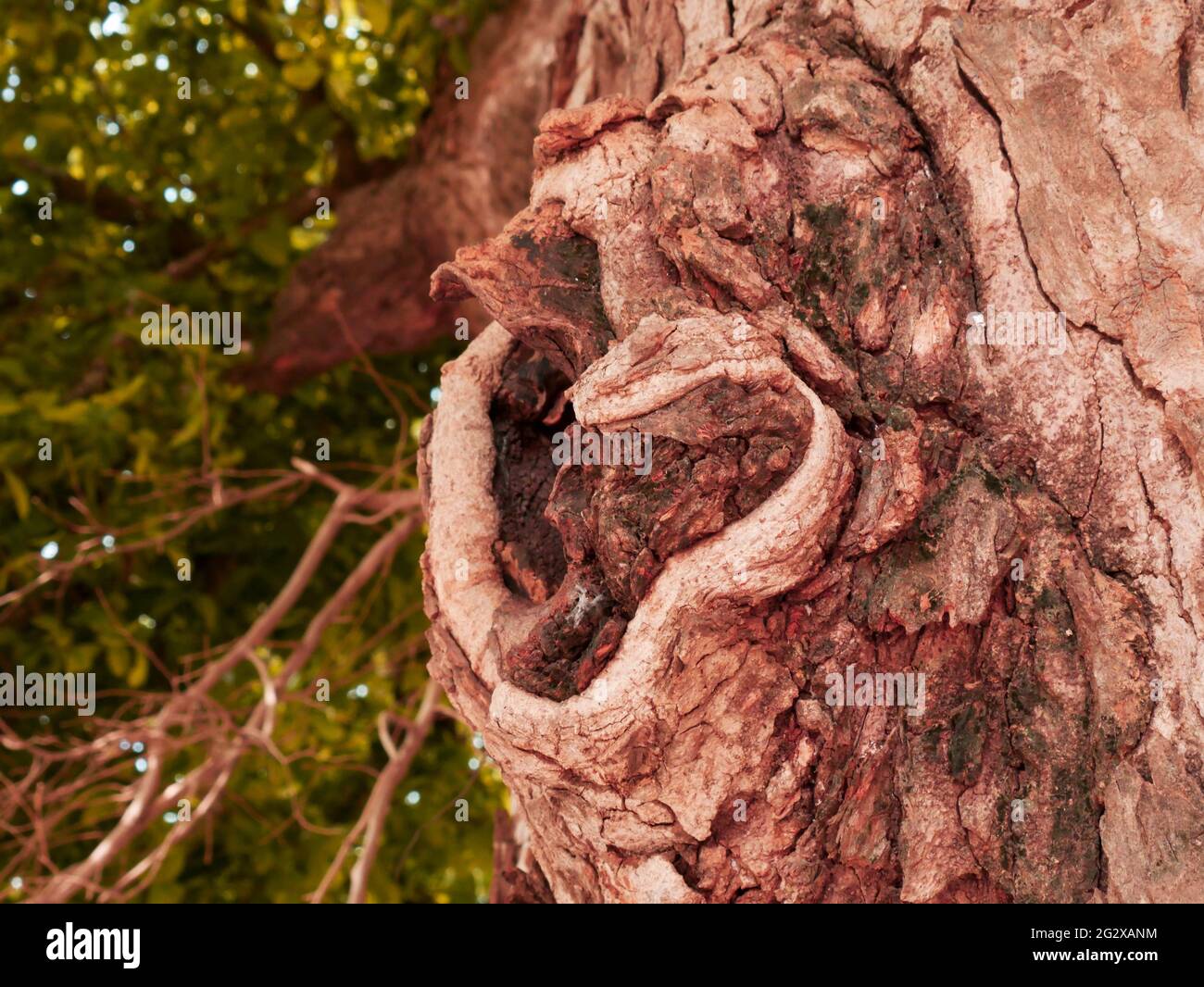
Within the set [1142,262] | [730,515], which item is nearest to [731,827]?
Answer: [730,515]

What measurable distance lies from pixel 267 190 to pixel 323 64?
2.15 feet

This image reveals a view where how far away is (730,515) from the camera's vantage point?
1903mm

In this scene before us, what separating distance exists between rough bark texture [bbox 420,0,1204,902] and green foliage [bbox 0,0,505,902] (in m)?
2.10

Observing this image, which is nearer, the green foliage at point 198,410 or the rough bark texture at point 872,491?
the rough bark texture at point 872,491

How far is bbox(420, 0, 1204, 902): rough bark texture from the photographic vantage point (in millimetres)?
1878

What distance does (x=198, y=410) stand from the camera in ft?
13.8

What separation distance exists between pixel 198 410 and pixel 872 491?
2.93 metres

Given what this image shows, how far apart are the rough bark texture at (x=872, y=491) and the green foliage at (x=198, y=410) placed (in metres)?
2.10

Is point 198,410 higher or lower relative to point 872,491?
higher

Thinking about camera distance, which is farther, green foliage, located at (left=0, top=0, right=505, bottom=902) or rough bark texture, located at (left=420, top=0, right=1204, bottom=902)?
green foliage, located at (left=0, top=0, right=505, bottom=902)

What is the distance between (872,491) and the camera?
1.95m

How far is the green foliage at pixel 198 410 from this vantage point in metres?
4.19

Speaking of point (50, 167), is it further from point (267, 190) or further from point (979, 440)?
point (979, 440)

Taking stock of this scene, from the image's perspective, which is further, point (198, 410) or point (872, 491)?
point (198, 410)
